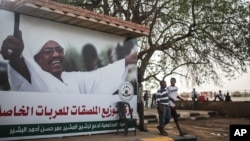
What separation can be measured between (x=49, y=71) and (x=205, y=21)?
7.79 meters

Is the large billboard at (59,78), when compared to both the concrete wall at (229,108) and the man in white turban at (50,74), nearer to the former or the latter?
the man in white turban at (50,74)

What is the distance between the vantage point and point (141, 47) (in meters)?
14.8

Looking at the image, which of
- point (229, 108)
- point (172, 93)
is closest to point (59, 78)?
point (172, 93)

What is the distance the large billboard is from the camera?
26.3 ft

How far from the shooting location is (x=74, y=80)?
9227mm

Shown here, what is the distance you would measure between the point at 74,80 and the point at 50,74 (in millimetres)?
740

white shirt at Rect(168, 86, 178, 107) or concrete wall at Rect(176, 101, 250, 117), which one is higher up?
white shirt at Rect(168, 86, 178, 107)

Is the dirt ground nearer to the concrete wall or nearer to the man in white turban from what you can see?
the man in white turban

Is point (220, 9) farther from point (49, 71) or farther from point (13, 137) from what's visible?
point (13, 137)

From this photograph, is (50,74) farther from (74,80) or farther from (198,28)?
(198,28)

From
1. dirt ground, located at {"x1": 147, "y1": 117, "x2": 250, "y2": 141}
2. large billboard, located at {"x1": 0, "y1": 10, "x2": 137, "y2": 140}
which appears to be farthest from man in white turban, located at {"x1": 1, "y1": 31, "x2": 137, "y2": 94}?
dirt ground, located at {"x1": 147, "y1": 117, "x2": 250, "y2": 141}

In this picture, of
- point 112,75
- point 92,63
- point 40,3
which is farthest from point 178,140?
point 40,3

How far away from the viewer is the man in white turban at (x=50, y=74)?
8078mm

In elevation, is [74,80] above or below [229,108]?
above
